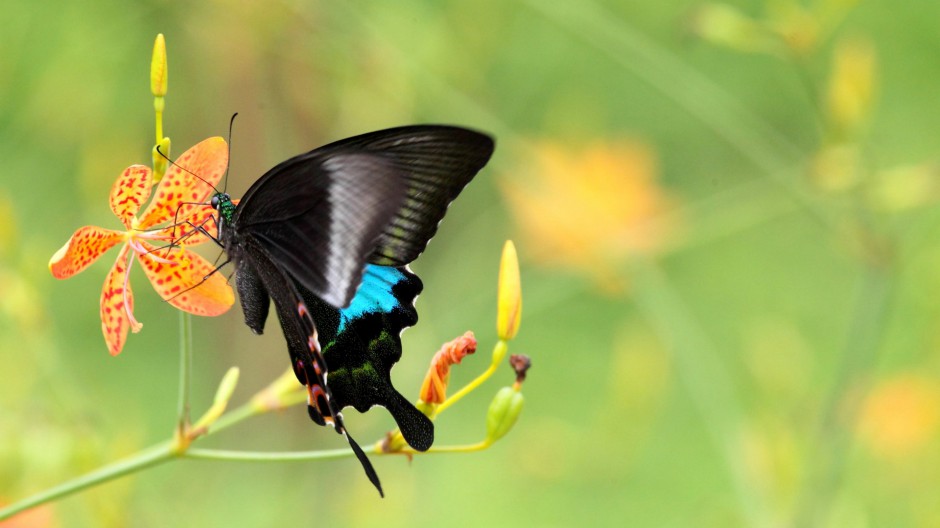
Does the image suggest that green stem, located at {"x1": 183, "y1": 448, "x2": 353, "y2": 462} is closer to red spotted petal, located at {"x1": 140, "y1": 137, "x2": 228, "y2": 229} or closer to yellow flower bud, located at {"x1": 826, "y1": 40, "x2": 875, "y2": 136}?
red spotted petal, located at {"x1": 140, "y1": 137, "x2": 228, "y2": 229}

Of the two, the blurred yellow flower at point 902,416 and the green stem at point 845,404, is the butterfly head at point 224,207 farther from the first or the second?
the blurred yellow flower at point 902,416

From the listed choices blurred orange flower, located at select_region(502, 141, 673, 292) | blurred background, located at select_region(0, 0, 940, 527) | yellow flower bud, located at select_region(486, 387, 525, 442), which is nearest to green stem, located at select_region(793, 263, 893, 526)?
blurred background, located at select_region(0, 0, 940, 527)

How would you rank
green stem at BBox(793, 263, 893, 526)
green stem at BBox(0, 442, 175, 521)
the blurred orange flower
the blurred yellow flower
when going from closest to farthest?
green stem at BBox(0, 442, 175, 521) < green stem at BBox(793, 263, 893, 526) < the blurred orange flower < the blurred yellow flower

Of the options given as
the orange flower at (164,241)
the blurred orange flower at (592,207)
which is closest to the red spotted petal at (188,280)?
the orange flower at (164,241)

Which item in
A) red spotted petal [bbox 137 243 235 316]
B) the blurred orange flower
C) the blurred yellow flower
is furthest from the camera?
the blurred yellow flower

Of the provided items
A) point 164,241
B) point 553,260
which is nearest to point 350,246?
point 164,241

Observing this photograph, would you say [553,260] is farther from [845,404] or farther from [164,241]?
[164,241]

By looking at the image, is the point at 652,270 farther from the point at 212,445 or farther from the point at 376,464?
the point at 212,445

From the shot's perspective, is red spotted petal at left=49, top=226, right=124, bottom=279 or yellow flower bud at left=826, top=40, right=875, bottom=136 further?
yellow flower bud at left=826, top=40, right=875, bottom=136
